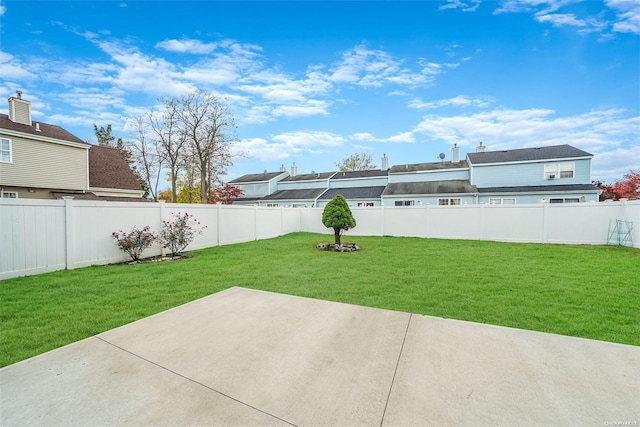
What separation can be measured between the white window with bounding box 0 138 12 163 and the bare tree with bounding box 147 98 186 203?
10169 mm

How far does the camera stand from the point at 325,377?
197 centimetres

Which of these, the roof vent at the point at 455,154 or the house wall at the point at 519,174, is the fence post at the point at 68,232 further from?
the roof vent at the point at 455,154

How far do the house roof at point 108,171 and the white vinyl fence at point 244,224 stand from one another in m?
12.8

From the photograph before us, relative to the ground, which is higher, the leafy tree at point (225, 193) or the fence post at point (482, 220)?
the leafy tree at point (225, 193)

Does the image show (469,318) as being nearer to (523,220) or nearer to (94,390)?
(94,390)

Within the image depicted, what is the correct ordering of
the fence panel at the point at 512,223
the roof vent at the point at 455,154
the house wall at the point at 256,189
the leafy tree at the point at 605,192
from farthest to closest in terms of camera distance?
1. the house wall at the point at 256,189
2. the leafy tree at the point at 605,192
3. the roof vent at the point at 455,154
4. the fence panel at the point at 512,223

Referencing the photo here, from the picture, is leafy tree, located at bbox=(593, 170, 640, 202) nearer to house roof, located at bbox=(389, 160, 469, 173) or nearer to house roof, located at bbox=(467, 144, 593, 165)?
house roof, located at bbox=(467, 144, 593, 165)

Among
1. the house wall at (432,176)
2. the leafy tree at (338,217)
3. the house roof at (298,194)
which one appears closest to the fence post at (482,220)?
the leafy tree at (338,217)

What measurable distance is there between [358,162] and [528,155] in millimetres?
20174

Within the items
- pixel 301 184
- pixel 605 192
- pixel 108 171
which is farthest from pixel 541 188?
pixel 108 171

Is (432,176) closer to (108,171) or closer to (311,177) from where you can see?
(311,177)

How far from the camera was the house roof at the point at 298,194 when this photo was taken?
24.8m

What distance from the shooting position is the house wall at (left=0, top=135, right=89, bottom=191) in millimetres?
12953

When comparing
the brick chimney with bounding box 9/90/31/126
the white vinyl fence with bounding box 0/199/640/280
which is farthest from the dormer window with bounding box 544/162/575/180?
the brick chimney with bounding box 9/90/31/126
